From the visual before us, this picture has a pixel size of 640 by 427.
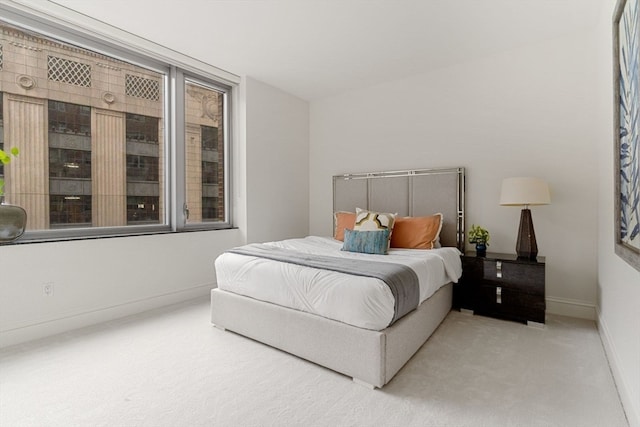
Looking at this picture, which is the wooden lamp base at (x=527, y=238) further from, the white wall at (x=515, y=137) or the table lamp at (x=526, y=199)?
the white wall at (x=515, y=137)

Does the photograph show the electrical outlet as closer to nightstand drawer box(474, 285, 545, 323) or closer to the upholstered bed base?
the upholstered bed base

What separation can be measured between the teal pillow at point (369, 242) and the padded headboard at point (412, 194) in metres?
0.94

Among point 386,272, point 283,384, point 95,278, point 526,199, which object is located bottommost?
point 283,384

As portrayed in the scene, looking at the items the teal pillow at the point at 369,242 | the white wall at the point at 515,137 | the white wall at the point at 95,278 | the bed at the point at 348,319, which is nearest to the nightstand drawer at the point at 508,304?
the bed at the point at 348,319

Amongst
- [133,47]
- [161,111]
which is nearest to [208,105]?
[161,111]

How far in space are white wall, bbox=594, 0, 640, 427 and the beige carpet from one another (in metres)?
0.14

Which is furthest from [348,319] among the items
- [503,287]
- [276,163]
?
[276,163]

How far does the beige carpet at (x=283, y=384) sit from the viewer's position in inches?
63.2

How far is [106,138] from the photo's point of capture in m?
3.21

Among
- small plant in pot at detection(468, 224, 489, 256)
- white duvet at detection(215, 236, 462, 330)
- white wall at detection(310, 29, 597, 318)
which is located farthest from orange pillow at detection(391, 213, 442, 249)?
white wall at detection(310, 29, 597, 318)

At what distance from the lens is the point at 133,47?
321cm

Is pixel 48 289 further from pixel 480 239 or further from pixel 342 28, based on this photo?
pixel 480 239

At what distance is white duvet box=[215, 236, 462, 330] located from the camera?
1.88 meters

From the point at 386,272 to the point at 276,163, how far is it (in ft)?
9.42
